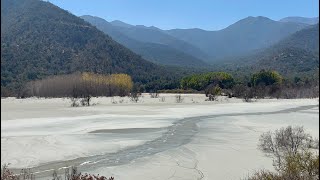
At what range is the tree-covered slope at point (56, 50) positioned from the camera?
114m

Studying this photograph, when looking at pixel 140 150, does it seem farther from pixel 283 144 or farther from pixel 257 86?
pixel 257 86

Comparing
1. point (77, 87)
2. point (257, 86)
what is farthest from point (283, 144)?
point (257, 86)

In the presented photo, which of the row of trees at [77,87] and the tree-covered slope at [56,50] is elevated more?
the tree-covered slope at [56,50]

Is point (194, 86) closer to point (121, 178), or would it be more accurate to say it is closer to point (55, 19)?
point (55, 19)

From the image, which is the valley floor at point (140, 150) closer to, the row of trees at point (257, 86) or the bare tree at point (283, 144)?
the bare tree at point (283, 144)

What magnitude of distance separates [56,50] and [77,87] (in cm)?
4492

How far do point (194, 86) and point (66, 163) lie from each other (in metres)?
87.7

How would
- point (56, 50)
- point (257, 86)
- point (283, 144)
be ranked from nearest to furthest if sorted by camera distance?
point (283, 144) < point (257, 86) < point (56, 50)

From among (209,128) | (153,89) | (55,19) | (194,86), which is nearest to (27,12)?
(55,19)

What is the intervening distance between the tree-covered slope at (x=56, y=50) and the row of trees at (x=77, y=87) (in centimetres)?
1036

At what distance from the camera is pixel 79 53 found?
5187 inches

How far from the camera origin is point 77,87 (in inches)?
3467

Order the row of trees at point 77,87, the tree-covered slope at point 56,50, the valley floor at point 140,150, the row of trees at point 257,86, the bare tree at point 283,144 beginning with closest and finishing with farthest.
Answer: the valley floor at point 140,150
the bare tree at point 283,144
the row of trees at point 257,86
the row of trees at point 77,87
the tree-covered slope at point 56,50

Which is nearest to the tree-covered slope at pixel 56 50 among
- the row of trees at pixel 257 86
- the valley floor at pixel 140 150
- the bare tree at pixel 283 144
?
the row of trees at pixel 257 86
